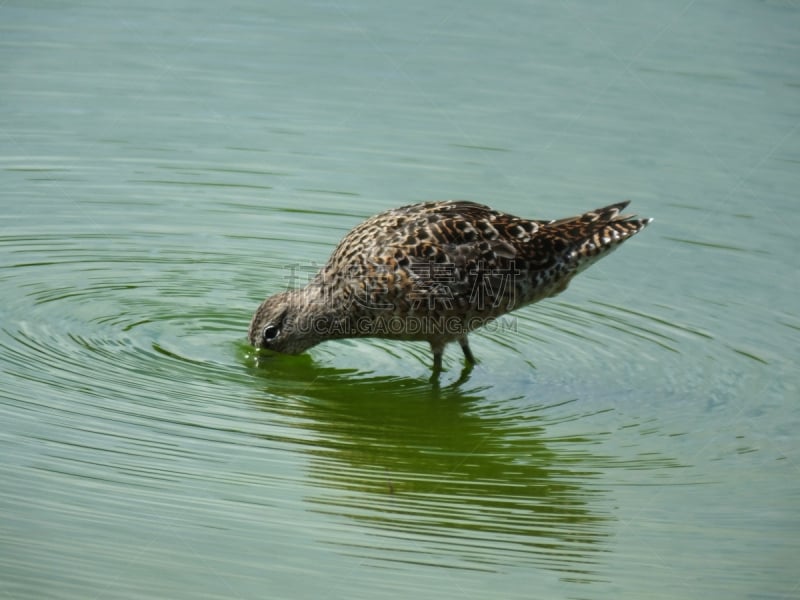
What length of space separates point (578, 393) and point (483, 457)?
150cm

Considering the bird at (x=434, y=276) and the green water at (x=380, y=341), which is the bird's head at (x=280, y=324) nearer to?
the bird at (x=434, y=276)

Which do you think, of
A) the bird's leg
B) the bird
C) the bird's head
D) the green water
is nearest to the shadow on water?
the green water

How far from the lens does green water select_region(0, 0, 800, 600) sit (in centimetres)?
884

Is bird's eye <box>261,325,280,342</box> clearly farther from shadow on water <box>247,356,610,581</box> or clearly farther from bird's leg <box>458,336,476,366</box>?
bird's leg <box>458,336,476,366</box>

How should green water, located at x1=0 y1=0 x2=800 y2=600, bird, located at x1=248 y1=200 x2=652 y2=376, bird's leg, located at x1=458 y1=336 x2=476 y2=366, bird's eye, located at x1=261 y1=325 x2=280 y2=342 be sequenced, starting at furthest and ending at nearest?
bird's leg, located at x1=458 y1=336 x2=476 y2=366
bird's eye, located at x1=261 y1=325 x2=280 y2=342
bird, located at x1=248 y1=200 x2=652 y2=376
green water, located at x1=0 y1=0 x2=800 y2=600

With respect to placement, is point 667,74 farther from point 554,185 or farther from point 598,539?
point 598,539

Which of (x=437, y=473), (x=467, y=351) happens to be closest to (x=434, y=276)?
(x=467, y=351)

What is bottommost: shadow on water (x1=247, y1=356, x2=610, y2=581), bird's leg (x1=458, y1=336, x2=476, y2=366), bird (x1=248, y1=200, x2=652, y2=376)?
shadow on water (x1=247, y1=356, x2=610, y2=581)

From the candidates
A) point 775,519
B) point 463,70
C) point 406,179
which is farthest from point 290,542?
point 463,70

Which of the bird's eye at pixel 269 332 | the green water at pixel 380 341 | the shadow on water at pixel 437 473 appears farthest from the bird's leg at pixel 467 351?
the bird's eye at pixel 269 332

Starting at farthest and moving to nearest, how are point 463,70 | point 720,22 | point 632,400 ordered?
point 720,22 < point 463,70 < point 632,400

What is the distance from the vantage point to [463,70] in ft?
59.6

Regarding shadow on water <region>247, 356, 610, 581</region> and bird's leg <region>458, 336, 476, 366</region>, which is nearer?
shadow on water <region>247, 356, 610, 581</region>

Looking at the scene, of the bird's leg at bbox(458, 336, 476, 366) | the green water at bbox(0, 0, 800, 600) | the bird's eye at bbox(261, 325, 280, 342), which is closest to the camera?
the green water at bbox(0, 0, 800, 600)
